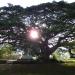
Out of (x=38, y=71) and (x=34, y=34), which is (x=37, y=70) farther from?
(x=34, y=34)

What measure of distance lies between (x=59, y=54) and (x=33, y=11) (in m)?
13.0

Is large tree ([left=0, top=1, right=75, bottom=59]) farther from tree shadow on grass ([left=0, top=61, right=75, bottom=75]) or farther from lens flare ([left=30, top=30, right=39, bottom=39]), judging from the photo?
tree shadow on grass ([left=0, top=61, right=75, bottom=75])

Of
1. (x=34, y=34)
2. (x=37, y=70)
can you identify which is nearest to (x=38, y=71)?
(x=37, y=70)

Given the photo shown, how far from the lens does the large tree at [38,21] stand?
23.9 meters

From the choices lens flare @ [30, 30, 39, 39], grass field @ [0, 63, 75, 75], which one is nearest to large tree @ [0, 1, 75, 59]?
lens flare @ [30, 30, 39, 39]

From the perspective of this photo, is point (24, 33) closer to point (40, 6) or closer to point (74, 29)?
point (40, 6)

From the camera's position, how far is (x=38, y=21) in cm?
2475

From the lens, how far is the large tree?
2391cm

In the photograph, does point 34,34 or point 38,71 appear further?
point 34,34

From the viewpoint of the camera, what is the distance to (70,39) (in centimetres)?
2681

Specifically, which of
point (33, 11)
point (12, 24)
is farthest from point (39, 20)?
point (12, 24)

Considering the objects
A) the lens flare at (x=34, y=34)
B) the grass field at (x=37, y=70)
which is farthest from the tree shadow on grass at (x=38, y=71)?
the lens flare at (x=34, y=34)

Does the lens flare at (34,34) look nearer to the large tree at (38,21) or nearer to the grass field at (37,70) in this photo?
the large tree at (38,21)

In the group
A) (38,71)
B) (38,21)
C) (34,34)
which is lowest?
(38,71)
